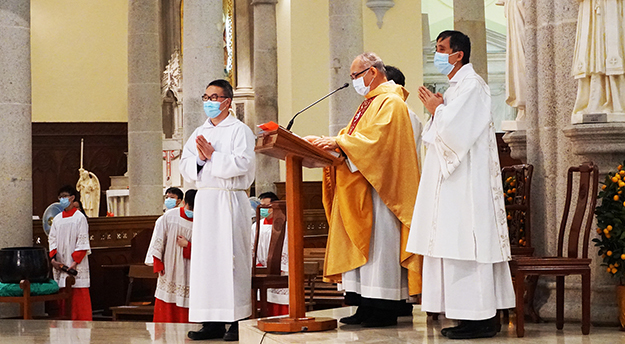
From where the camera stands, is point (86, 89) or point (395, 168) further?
point (86, 89)

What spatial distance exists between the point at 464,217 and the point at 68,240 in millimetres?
5865

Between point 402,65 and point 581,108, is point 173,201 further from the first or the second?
point 402,65

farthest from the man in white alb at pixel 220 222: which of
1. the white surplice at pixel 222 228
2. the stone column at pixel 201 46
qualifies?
the stone column at pixel 201 46

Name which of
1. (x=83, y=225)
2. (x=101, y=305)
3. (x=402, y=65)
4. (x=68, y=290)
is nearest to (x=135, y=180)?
(x=101, y=305)

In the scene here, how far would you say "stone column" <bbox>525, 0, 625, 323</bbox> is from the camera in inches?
219

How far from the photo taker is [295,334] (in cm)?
471

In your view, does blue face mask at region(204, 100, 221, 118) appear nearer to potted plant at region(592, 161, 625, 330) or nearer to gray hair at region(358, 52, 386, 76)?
gray hair at region(358, 52, 386, 76)

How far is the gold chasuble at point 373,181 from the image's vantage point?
504 cm

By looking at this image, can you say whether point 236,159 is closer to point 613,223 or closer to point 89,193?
point 613,223

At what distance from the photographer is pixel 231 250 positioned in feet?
19.1

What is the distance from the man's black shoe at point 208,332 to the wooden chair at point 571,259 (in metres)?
2.07

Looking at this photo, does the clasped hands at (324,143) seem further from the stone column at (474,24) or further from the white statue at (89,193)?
the white statue at (89,193)

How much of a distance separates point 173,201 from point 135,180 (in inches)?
142

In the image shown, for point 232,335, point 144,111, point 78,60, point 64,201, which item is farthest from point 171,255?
point 78,60
